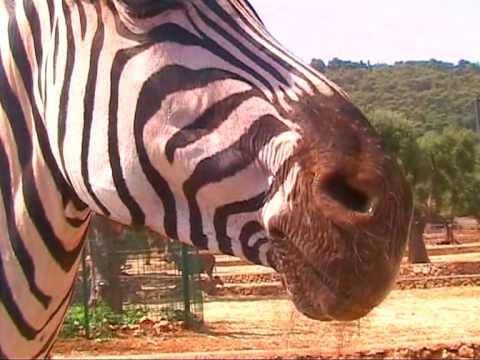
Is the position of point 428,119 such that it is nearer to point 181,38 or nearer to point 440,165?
point 440,165

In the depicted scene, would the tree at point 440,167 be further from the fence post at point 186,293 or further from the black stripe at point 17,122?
the black stripe at point 17,122

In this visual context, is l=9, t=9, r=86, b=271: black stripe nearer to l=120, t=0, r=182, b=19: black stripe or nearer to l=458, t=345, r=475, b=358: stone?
l=120, t=0, r=182, b=19: black stripe

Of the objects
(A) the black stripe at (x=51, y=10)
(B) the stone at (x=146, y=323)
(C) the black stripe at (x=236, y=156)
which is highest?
(A) the black stripe at (x=51, y=10)

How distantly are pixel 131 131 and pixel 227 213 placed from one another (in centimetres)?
27

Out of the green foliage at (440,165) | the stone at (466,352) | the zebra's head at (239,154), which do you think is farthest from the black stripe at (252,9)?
the green foliage at (440,165)

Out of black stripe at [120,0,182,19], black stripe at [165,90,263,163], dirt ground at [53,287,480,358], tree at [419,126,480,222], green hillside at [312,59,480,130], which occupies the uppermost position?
green hillside at [312,59,480,130]

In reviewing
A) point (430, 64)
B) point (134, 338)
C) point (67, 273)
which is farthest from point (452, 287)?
point (430, 64)

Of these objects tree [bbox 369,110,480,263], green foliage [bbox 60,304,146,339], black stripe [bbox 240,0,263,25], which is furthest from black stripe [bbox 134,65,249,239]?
tree [bbox 369,110,480,263]

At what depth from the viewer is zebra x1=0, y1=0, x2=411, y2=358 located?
167cm

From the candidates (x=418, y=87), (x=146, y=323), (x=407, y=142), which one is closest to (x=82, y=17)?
(x=146, y=323)

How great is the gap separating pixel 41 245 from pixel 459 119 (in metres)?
81.2

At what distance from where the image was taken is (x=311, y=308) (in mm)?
1715

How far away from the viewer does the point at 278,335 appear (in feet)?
51.4

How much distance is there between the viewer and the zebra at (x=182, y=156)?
5.49 feet
